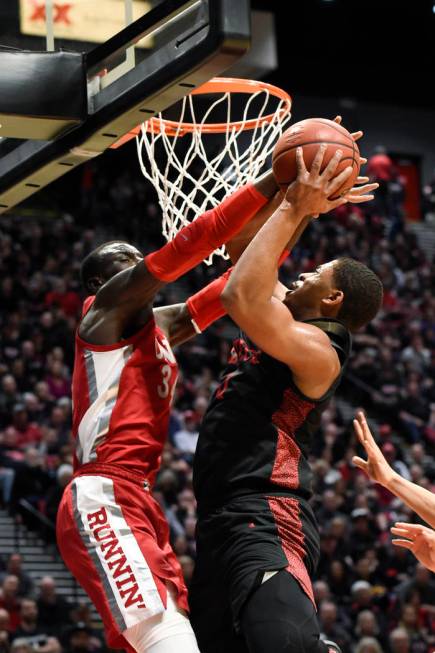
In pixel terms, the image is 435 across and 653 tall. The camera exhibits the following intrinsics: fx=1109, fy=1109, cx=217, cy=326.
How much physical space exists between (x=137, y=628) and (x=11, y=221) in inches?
465

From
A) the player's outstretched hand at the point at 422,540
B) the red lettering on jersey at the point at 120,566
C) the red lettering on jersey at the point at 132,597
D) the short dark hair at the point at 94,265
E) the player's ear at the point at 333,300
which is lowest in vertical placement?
the player's outstretched hand at the point at 422,540

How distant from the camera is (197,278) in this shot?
15.1m

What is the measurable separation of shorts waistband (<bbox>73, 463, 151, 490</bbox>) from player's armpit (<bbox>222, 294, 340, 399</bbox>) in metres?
0.68

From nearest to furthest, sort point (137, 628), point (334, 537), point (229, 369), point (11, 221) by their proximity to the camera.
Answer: point (137, 628)
point (229, 369)
point (334, 537)
point (11, 221)

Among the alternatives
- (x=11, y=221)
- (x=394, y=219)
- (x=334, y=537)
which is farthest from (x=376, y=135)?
(x=334, y=537)

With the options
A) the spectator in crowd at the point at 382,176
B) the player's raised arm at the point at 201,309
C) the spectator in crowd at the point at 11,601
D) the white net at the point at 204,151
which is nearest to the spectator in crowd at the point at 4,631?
the spectator in crowd at the point at 11,601

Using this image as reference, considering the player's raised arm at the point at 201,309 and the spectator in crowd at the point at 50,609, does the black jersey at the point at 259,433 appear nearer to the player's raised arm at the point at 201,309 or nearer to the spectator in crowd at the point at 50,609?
the player's raised arm at the point at 201,309

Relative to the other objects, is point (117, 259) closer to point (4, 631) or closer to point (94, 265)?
point (94, 265)

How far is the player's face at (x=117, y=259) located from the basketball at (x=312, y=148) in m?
0.81

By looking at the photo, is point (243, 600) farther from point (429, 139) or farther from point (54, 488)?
point (429, 139)

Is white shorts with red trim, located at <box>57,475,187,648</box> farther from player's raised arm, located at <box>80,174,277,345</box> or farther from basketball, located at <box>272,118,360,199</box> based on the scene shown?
basketball, located at <box>272,118,360,199</box>

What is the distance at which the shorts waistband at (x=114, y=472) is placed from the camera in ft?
12.4

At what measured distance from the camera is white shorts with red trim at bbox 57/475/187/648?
3570mm

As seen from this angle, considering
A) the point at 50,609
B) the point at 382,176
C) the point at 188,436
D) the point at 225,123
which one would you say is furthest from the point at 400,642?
the point at 382,176
